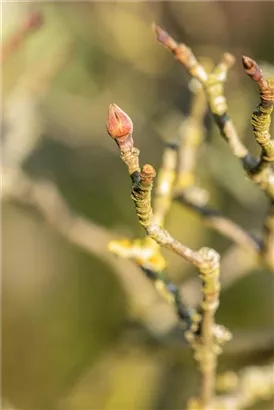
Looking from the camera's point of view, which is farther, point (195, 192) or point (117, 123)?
point (195, 192)

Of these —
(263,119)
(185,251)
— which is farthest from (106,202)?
(263,119)

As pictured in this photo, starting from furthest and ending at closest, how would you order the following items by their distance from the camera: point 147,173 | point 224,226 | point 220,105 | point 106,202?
point 106,202 → point 224,226 → point 220,105 → point 147,173

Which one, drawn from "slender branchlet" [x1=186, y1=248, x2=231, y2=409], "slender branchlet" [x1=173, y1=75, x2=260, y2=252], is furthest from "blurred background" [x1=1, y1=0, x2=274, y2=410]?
"slender branchlet" [x1=186, y1=248, x2=231, y2=409]

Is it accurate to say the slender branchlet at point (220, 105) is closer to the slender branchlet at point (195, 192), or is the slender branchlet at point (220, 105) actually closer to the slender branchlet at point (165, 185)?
the slender branchlet at point (165, 185)

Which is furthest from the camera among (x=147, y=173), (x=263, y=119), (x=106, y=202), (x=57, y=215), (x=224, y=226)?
(x=106, y=202)

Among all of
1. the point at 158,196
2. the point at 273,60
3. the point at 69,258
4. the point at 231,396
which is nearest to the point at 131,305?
the point at 231,396

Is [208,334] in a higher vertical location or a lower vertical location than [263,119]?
lower

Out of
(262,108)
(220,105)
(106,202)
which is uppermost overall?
(106,202)

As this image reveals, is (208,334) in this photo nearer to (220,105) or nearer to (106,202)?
(220,105)

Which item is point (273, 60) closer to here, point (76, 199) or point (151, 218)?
point (76, 199)
